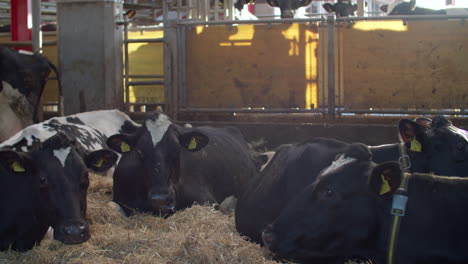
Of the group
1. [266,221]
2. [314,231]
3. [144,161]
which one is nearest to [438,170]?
[266,221]

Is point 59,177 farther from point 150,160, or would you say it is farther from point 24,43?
point 24,43

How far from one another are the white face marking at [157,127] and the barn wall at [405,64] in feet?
11.8

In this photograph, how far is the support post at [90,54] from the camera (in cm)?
1057

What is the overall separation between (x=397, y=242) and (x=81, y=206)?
270cm

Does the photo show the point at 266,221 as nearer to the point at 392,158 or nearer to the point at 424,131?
the point at 392,158

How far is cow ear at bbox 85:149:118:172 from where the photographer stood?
220 inches

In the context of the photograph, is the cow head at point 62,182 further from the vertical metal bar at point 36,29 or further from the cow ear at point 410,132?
the vertical metal bar at point 36,29

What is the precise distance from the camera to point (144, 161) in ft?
21.4

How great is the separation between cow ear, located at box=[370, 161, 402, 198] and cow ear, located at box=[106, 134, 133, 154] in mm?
3476

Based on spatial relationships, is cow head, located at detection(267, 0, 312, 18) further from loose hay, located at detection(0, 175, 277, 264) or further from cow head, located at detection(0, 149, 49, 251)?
cow head, located at detection(0, 149, 49, 251)

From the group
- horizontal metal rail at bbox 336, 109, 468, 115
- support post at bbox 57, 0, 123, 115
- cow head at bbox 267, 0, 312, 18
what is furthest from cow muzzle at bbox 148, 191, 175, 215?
cow head at bbox 267, 0, 312, 18

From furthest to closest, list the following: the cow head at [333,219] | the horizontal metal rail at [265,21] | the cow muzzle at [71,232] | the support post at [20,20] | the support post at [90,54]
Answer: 1. the support post at [20,20]
2. the support post at [90,54]
3. the horizontal metal rail at [265,21]
4. the cow muzzle at [71,232]
5. the cow head at [333,219]

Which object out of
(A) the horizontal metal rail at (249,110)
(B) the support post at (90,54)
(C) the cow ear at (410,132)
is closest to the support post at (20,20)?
(B) the support post at (90,54)

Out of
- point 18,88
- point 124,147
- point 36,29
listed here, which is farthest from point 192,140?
point 36,29
